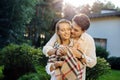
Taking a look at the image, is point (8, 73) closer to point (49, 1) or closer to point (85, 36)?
point (85, 36)

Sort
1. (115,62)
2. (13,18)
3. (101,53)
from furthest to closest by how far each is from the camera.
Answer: (115,62), (101,53), (13,18)

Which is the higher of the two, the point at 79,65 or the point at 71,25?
the point at 71,25

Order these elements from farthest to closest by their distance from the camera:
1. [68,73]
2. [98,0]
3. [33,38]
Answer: [98,0] → [33,38] → [68,73]

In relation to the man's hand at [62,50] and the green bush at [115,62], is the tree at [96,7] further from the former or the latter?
the man's hand at [62,50]

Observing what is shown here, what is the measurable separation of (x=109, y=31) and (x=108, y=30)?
0.10 meters

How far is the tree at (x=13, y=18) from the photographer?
23266 millimetres

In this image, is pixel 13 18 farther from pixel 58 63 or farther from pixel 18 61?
pixel 58 63

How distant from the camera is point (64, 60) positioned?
→ 3.36 m

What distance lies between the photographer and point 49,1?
38.5 m

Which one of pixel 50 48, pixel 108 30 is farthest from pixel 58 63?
pixel 108 30

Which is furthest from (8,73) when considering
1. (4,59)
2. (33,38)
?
(33,38)

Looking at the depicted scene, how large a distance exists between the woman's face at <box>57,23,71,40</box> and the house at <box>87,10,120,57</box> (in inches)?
967

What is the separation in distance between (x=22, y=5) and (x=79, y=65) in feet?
67.5

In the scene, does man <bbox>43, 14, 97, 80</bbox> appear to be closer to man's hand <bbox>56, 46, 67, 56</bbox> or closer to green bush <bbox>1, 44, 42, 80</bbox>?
man's hand <bbox>56, 46, 67, 56</bbox>
